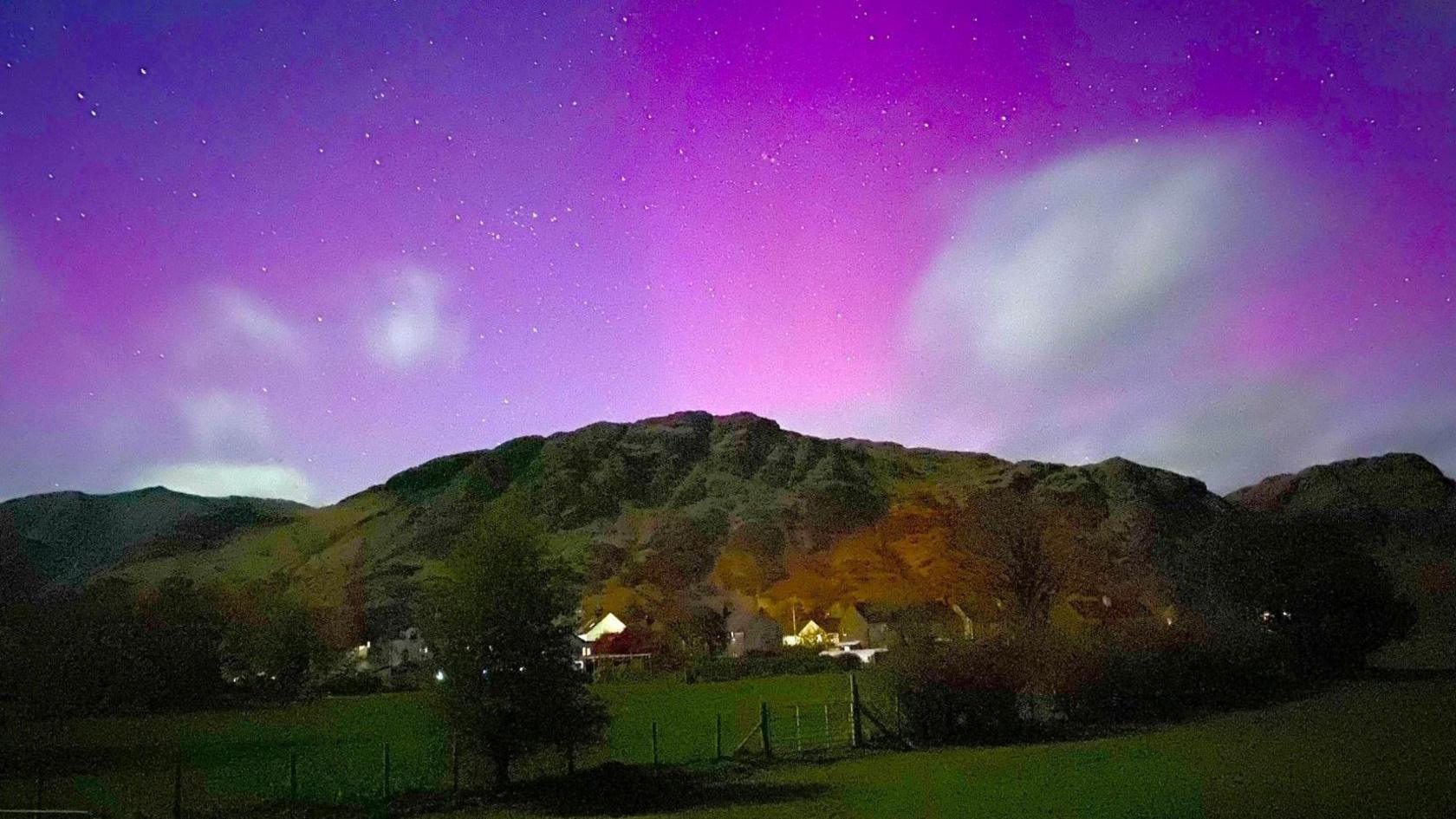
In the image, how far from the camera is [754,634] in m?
132

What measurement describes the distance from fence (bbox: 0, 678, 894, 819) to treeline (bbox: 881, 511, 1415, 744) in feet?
10.0

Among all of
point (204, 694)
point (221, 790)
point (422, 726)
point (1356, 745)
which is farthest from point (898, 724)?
point (204, 694)

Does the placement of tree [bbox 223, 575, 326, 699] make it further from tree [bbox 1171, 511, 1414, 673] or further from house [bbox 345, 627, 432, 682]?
tree [bbox 1171, 511, 1414, 673]

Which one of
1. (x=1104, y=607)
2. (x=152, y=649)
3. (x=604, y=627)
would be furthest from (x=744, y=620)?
(x=152, y=649)

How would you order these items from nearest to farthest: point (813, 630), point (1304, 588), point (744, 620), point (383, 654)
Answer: point (1304, 588), point (383, 654), point (813, 630), point (744, 620)

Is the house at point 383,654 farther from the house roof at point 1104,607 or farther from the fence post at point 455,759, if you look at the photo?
the fence post at point 455,759

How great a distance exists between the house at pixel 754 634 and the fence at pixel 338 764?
90190 millimetres

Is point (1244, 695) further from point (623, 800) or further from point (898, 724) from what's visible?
point (623, 800)

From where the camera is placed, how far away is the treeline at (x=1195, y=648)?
31359mm

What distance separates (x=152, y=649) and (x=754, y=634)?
75967 millimetres

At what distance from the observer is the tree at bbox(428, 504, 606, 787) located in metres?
22.0

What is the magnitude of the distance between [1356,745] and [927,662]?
11.2 meters

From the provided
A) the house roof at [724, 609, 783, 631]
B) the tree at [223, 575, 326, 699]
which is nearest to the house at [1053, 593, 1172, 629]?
the tree at [223, 575, 326, 699]

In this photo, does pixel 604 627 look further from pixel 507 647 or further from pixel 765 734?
pixel 507 647
